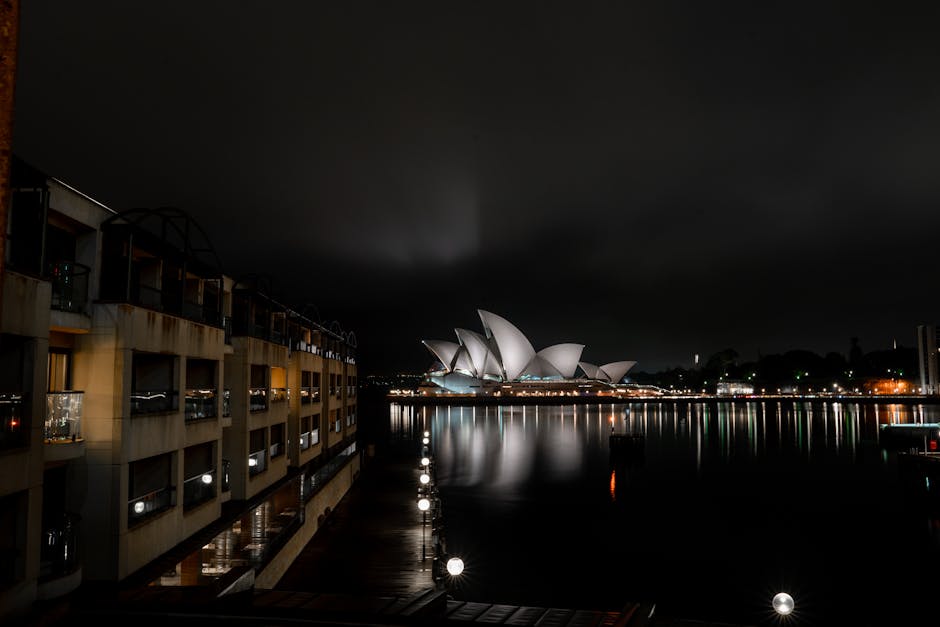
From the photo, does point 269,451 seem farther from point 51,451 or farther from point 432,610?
point 432,610

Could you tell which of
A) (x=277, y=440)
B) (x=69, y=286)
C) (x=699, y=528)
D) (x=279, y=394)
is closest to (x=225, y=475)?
(x=277, y=440)

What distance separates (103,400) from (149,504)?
220 cm

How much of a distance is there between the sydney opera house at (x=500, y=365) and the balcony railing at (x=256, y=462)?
9802 cm

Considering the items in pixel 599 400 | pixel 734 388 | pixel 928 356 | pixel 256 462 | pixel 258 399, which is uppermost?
pixel 928 356

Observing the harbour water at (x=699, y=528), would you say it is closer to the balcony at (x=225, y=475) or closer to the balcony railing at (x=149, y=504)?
the balcony at (x=225, y=475)

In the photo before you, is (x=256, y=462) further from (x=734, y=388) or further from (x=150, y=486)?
(x=734, y=388)

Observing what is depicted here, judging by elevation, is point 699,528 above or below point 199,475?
below

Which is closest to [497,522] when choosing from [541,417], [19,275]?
[19,275]

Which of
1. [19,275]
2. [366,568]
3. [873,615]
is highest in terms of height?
[19,275]

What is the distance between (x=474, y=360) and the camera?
411 ft

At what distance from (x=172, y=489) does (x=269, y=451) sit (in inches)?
272

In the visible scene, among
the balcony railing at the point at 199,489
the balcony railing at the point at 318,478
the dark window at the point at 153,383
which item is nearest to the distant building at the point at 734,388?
the balcony railing at the point at 318,478

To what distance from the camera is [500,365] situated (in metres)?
126

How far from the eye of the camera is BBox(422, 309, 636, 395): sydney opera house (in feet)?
395
